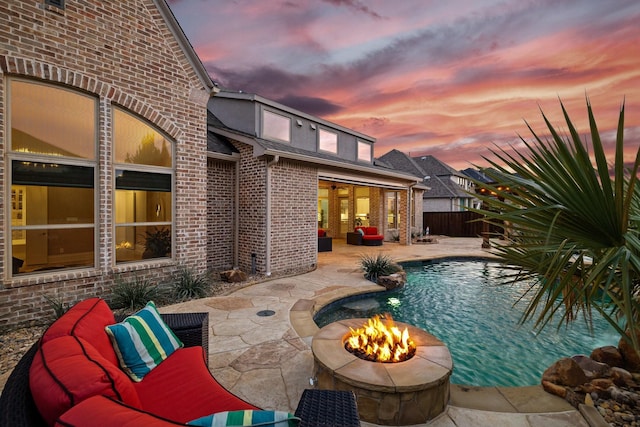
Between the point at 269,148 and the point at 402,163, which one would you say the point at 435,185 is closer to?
the point at 402,163

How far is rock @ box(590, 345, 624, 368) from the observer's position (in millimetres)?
3119

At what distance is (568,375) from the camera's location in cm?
278

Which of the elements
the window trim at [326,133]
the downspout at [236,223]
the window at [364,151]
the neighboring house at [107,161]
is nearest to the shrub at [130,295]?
the neighboring house at [107,161]

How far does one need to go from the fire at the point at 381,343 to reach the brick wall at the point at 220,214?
19.1 feet

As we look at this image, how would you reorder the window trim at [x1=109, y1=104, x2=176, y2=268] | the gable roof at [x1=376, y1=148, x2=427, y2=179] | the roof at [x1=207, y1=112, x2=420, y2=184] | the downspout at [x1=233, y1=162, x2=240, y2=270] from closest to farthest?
1. the window trim at [x1=109, y1=104, x2=176, y2=268]
2. the roof at [x1=207, y1=112, x2=420, y2=184]
3. the downspout at [x1=233, y1=162, x2=240, y2=270]
4. the gable roof at [x1=376, y1=148, x2=427, y2=179]

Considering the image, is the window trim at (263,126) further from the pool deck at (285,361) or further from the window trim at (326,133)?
the pool deck at (285,361)

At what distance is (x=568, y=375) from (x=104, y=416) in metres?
3.76

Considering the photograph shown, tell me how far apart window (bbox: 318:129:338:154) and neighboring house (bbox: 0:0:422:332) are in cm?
324

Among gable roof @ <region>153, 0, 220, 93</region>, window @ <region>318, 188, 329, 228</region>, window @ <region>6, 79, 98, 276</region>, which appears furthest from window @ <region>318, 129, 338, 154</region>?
window @ <region>6, 79, 98, 276</region>

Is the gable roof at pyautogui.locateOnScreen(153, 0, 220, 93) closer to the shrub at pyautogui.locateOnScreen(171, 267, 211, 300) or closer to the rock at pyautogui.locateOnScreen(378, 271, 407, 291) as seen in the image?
the shrub at pyautogui.locateOnScreen(171, 267, 211, 300)

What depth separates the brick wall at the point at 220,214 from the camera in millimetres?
7914

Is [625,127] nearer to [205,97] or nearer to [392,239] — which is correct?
[205,97]

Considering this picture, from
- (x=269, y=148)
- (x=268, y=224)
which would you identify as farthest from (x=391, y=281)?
(x=269, y=148)

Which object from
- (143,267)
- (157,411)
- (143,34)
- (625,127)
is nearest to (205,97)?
(143,34)
